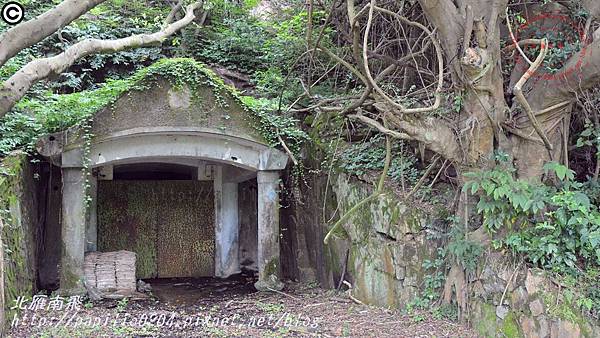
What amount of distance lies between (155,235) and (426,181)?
19.1 ft

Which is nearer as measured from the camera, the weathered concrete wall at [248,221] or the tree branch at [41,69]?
the tree branch at [41,69]

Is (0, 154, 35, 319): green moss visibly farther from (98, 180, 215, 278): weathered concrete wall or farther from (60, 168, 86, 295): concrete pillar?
(98, 180, 215, 278): weathered concrete wall

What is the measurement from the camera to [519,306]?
423 cm

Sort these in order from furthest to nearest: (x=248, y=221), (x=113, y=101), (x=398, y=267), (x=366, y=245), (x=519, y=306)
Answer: (x=248, y=221) → (x=113, y=101) → (x=366, y=245) → (x=398, y=267) → (x=519, y=306)

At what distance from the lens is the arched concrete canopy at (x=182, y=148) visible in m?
7.29

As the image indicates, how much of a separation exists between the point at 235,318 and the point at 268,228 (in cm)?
212

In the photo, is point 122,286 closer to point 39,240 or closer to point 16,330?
point 39,240

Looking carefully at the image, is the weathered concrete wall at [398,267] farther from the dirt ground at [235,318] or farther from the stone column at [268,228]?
the stone column at [268,228]

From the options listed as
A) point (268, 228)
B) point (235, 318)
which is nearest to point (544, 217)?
point (235, 318)

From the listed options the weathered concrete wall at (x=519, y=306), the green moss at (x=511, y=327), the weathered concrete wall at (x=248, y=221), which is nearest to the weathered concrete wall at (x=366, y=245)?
the weathered concrete wall at (x=519, y=306)

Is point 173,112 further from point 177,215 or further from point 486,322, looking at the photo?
point 486,322

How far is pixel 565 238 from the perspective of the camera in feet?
13.6

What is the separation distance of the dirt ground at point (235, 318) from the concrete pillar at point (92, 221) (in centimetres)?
204

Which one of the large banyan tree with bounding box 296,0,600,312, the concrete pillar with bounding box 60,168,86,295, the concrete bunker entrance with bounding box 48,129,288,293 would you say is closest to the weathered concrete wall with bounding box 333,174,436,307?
the large banyan tree with bounding box 296,0,600,312
